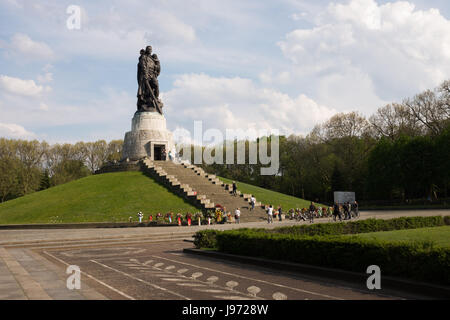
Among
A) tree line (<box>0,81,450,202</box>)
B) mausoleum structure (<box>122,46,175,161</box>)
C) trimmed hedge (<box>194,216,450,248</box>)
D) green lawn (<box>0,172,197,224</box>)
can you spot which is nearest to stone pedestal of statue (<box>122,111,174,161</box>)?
mausoleum structure (<box>122,46,175,161</box>)

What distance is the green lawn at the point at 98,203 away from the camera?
34.2 m

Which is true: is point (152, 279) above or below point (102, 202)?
below

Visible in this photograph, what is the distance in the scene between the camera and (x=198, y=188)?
134ft

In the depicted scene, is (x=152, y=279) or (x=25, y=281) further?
(x=152, y=279)

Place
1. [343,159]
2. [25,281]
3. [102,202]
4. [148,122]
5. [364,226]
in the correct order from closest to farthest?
[25,281], [364,226], [102,202], [148,122], [343,159]

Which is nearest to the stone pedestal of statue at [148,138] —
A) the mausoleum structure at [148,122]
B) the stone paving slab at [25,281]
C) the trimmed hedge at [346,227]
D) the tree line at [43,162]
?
the mausoleum structure at [148,122]

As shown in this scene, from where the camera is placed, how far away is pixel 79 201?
38.1m

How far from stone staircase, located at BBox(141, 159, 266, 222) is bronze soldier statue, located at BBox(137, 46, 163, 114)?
9172 mm

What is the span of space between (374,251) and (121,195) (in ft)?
104

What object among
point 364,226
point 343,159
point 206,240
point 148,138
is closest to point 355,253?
point 206,240

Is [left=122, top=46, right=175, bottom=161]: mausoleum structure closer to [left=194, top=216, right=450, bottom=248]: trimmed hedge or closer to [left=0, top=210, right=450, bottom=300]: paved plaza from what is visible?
[left=0, top=210, right=450, bottom=300]: paved plaza

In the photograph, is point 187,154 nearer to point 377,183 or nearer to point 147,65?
point 147,65

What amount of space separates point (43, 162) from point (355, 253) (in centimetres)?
8375

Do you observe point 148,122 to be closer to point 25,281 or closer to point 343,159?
point 343,159
